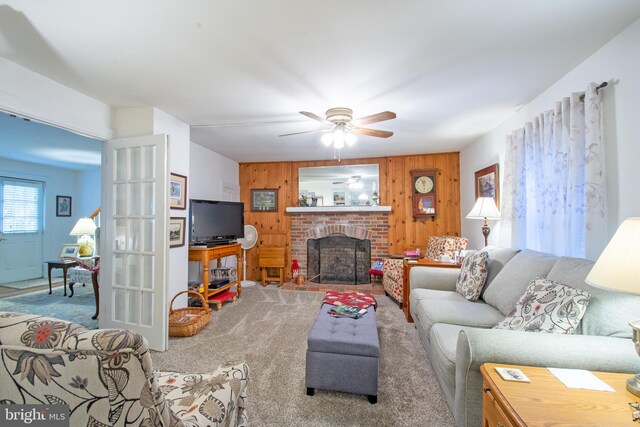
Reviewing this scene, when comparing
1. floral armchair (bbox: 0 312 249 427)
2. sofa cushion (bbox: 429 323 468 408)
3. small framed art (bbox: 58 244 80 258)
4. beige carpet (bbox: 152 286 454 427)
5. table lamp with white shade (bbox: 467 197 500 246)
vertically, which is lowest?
beige carpet (bbox: 152 286 454 427)

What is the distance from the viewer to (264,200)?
5.25 meters

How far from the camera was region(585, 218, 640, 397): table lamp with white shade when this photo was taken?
97 centimetres

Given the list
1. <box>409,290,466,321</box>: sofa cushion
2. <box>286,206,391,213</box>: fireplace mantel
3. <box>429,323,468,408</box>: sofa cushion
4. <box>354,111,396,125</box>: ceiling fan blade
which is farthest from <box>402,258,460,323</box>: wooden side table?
<box>354,111,396,125</box>: ceiling fan blade

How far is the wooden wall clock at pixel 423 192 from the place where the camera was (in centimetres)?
470

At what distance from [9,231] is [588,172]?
8.14 m

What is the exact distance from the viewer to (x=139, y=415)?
2.19 feet

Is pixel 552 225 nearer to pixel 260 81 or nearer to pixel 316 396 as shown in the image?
pixel 316 396

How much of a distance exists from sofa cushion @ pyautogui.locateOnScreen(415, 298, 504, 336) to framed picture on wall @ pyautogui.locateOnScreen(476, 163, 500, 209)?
1.58 meters

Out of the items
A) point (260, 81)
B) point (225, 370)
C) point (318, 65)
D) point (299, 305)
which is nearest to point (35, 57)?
point (260, 81)

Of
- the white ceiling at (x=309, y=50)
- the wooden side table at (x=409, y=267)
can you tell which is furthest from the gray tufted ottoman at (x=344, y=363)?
the white ceiling at (x=309, y=50)

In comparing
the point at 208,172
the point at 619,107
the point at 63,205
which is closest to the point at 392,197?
the point at 208,172

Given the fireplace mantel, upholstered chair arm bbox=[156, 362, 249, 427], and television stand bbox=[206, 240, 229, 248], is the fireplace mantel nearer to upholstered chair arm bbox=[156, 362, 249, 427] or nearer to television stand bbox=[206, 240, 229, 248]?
television stand bbox=[206, 240, 229, 248]

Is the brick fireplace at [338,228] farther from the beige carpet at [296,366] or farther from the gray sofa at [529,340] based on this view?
the gray sofa at [529,340]

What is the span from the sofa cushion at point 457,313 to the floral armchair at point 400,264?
1.33 metres
